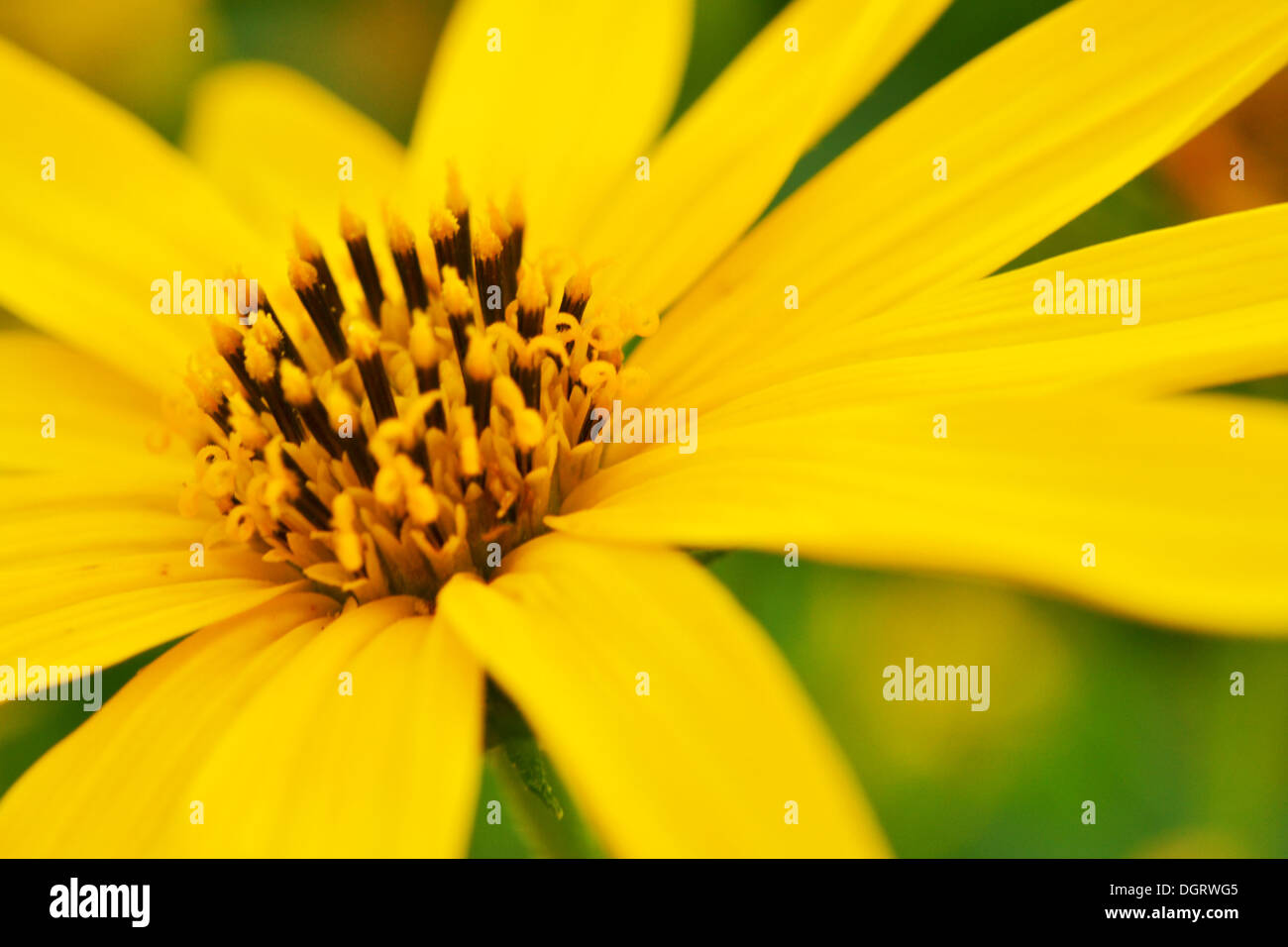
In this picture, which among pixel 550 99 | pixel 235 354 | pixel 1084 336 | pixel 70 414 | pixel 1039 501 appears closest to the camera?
pixel 1039 501

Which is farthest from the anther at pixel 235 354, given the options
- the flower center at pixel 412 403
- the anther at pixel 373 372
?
the anther at pixel 373 372

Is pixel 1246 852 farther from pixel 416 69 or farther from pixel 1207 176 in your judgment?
pixel 416 69

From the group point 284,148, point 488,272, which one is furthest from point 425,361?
point 284,148

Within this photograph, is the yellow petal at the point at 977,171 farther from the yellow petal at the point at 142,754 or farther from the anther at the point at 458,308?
the yellow petal at the point at 142,754

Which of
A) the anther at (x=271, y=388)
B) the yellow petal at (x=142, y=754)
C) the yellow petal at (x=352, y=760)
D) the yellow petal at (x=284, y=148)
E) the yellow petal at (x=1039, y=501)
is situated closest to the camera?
the yellow petal at (x=1039, y=501)

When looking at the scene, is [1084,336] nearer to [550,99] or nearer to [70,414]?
[550,99]

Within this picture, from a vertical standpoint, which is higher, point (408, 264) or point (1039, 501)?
point (408, 264)

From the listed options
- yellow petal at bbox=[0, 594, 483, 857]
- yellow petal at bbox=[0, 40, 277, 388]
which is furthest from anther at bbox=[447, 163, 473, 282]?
yellow petal at bbox=[0, 594, 483, 857]
